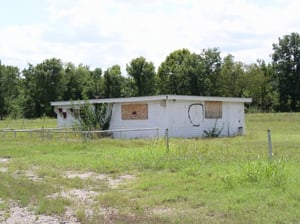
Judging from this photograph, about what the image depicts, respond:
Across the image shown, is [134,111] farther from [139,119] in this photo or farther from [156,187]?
[156,187]

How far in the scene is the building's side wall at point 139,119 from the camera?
24.5 metres

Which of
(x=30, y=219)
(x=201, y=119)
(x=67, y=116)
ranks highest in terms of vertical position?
(x=67, y=116)

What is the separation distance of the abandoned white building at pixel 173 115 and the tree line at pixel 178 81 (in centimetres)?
3113

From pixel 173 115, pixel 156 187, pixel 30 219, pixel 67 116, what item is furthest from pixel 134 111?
pixel 30 219

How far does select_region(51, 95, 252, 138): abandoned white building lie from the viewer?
969 inches

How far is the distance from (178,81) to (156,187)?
51901mm

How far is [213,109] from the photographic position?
88.8 ft

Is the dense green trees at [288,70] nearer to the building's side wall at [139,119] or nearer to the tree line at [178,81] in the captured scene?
the tree line at [178,81]

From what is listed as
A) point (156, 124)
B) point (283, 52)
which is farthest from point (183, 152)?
point (283, 52)

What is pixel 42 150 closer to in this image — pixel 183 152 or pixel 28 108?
pixel 183 152

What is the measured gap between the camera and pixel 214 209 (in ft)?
23.3

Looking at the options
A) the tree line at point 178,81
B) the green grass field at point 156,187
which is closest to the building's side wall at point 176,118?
the green grass field at point 156,187

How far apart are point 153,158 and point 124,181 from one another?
3153mm

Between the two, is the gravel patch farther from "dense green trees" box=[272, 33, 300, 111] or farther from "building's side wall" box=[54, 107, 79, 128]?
"dense green trees" box=[272, 33, 300, 111]
